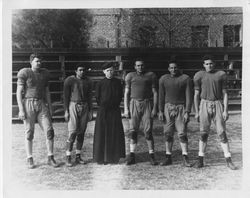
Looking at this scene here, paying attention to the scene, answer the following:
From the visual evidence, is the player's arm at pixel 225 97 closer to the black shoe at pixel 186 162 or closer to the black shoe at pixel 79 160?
the black shoe at pixel 186 162

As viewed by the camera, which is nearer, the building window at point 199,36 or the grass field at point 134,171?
the grass field at point 134,171

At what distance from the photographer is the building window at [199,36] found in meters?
2.05

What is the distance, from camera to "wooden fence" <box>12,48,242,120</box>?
1985mm

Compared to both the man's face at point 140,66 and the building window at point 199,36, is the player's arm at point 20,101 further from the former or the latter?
the building window at point 199,36

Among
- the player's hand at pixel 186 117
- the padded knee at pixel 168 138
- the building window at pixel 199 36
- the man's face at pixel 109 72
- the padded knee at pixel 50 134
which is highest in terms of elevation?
the building window at pixel 199 36

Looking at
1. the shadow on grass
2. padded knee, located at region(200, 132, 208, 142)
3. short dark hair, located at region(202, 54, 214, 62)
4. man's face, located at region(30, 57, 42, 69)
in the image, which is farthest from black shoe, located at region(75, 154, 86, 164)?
short dark hair, located at region(202, 54, 214, 62)

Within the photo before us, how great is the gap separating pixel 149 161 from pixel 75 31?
0.91 m

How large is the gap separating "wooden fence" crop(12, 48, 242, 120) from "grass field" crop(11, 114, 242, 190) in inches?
7.4

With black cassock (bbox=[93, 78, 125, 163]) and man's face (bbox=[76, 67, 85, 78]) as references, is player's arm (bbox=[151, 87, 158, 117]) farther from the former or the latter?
man's face (bbox=[76, 67, 85, 78])

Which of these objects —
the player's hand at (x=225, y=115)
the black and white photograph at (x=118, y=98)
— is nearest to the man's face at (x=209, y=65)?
the black and white photograph at (x=118, y=98)

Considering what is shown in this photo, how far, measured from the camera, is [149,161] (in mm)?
2012

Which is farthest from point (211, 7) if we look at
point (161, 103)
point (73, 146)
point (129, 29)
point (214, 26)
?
point (73, 146)

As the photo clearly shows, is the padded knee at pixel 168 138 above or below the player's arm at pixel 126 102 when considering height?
below
